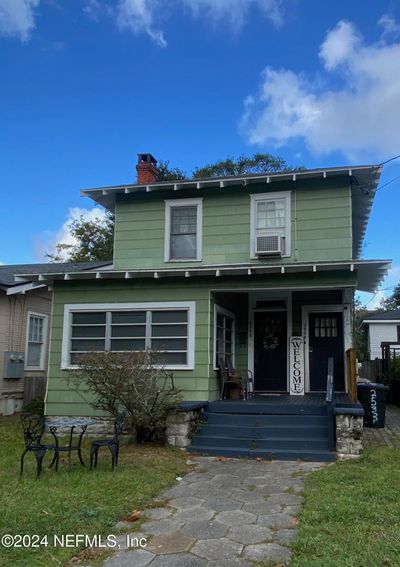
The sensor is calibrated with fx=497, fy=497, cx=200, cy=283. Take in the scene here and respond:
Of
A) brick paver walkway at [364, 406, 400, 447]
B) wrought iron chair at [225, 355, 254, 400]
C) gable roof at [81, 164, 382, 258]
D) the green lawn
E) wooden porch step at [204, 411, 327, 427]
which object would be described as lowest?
the green lawn

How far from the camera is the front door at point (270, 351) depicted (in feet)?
39.4

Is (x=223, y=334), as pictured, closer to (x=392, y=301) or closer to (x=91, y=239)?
(x=91, y=239)

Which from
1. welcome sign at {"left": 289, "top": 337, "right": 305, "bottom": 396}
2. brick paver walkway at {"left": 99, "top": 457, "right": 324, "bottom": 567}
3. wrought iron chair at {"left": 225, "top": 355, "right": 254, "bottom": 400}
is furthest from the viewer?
welcome sign at {"left": 289, "top": 337, "right": 305, "bottom": 396}

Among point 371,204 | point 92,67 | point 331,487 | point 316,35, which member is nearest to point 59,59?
point 92,67

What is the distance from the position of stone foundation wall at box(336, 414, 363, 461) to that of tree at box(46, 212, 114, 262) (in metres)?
22.9

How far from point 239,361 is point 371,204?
4998 mm

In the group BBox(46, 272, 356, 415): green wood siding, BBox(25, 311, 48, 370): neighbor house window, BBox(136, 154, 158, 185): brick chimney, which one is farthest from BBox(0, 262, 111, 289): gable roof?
BBox(136, 154, 158, 185): brick chimney

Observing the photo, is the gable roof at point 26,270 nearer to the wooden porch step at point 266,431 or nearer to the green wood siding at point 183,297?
the green wood siding at point 183,297

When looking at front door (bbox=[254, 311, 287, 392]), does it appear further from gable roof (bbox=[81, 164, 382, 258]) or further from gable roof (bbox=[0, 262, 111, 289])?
gable roof (bbox=[0, 262, 111, 289])

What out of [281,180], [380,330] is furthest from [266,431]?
[380,330]

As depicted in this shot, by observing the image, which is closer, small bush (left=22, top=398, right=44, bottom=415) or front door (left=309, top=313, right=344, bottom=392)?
front door (left=309, top=313, right=344, bottom=392)

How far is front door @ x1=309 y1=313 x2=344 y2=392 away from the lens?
1182 cm

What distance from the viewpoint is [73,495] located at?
5629 millimetres

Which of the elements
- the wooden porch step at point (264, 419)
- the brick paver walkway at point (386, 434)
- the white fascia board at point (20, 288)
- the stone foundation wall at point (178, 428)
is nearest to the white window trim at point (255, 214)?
the wooden porch step at point (264, 419)
